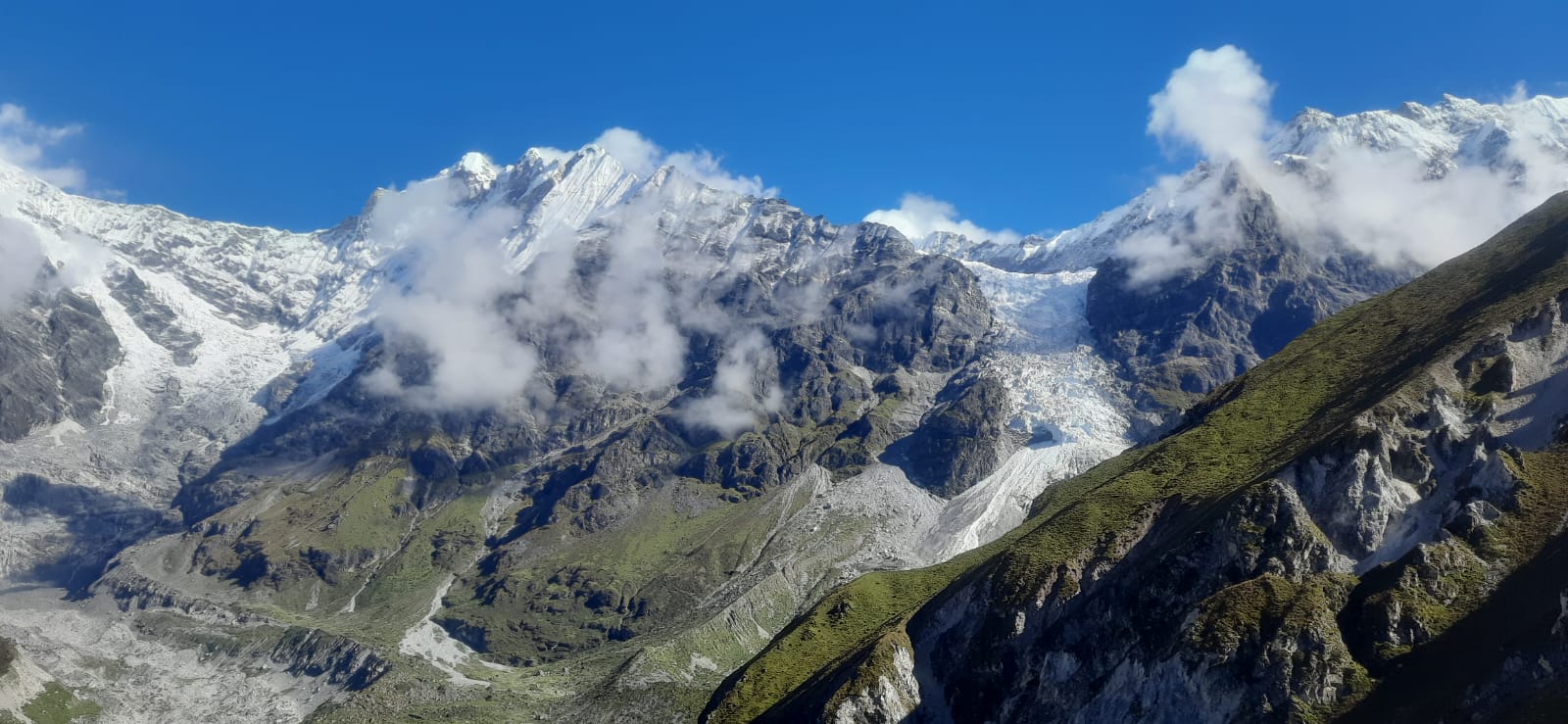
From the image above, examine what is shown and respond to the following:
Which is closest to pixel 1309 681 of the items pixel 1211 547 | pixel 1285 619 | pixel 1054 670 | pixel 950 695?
pixel 1285 619

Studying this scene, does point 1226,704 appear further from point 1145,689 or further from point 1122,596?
point 1122,596

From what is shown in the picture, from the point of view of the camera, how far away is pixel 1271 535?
147250mm

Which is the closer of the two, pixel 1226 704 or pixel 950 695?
pixel 1226 704

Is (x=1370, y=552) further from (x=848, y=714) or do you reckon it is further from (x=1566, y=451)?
(x=848, y=714)

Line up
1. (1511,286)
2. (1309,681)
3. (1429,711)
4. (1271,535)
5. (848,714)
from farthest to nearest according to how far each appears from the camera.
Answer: (1511,286), (848,714), (1271,535), (1309,681), (1429,711)

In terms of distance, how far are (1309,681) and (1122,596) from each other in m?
37.7

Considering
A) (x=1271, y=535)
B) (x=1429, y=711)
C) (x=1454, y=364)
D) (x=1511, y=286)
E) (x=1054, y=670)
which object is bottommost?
(x=1429, y=711)

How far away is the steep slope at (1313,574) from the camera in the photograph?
123 meters

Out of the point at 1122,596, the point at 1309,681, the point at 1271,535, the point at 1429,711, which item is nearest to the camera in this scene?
the point at 1429,711

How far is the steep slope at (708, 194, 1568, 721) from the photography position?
405 feet

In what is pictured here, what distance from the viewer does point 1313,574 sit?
470 ft

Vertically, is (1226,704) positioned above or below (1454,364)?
below

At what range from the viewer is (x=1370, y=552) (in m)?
147

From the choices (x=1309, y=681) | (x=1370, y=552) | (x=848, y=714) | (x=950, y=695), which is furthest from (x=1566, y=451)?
(x=848, y=714)
